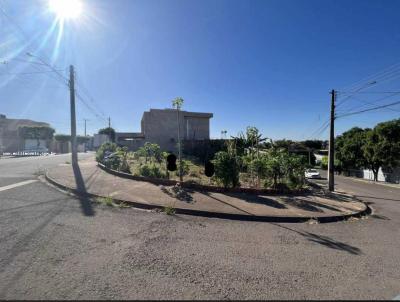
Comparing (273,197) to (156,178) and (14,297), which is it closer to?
(156,178)

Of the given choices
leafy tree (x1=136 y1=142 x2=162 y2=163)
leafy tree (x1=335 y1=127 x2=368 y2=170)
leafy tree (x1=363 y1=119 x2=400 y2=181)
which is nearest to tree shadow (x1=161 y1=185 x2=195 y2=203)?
leafy tree (x1=136 y1=142 x2=162 y2=163)

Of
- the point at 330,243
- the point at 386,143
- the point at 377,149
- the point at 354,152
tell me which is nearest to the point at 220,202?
the point at 330,243

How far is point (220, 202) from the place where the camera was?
780 centimetres

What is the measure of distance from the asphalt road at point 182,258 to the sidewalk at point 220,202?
24.0 inches

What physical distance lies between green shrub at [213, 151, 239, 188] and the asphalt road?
3389 millimetres

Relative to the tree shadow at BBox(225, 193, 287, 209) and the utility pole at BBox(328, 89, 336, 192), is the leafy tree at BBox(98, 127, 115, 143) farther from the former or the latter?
the tree shadow at BBox(225, 193, 287, 209)

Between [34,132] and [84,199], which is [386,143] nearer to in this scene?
[84,199]

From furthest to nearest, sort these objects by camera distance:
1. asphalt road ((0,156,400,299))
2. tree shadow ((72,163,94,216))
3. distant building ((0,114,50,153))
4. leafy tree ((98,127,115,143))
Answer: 1. distant building ((0,114,50,153))
2. leafy tree ((98,127,115,143))
3. tree shadow ((72,163,94,216))
4. asphalt road ((0,156,400,299))

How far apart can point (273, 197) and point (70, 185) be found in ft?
26.2

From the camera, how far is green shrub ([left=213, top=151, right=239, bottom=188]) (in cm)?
958

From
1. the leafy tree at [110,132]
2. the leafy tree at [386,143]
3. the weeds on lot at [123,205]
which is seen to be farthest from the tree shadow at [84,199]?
the leafy tree at [110,132]

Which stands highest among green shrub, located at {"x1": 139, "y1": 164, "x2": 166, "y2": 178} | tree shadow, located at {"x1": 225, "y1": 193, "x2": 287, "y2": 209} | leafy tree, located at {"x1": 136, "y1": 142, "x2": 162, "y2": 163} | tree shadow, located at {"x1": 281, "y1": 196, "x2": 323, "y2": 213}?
leafy tree, located at {"x1": 136, "y1": 142, "x2": 162, "y2": 163}

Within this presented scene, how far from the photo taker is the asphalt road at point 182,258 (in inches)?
120

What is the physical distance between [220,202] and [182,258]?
4.02 metres
